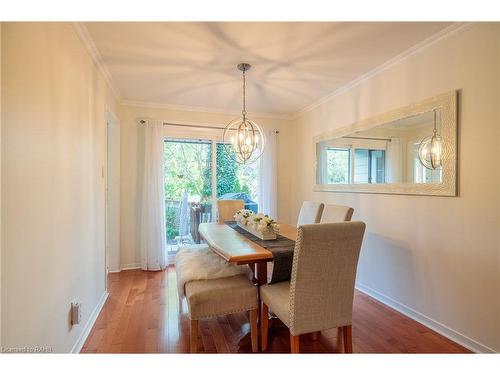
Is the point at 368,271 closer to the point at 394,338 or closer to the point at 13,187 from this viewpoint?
the point at 394,338

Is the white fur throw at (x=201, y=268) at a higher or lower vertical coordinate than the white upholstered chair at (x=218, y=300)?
higher

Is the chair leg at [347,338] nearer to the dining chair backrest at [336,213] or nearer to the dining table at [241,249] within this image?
the dining table at [241,249]

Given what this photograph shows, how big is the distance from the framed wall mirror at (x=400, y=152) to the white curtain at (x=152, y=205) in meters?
2.45

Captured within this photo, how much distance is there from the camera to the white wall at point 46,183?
1.10 m

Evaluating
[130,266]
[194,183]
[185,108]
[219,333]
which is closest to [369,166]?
[219,333]

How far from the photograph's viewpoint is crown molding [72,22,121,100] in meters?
1.89

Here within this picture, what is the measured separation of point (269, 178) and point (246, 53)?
2.26 m

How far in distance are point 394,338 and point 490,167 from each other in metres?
1.47

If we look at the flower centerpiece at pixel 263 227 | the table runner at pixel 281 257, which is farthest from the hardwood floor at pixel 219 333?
the flower centerpiece at pixel 263 227

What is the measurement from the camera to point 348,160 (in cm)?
313

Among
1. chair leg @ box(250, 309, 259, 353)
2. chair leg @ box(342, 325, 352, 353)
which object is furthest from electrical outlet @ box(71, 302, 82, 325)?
chair leg @ box(342, 325, 352, 353)

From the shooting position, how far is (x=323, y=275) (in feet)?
4.95
